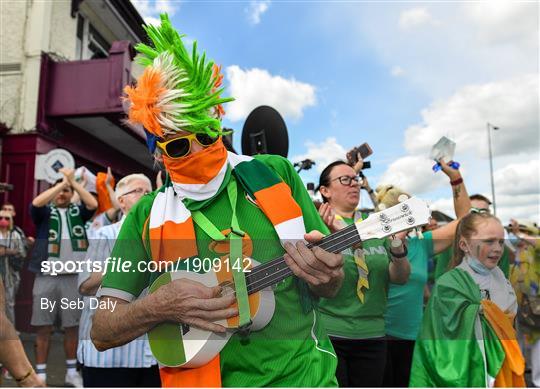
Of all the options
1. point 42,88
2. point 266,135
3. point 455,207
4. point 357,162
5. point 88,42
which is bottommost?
point 455,207

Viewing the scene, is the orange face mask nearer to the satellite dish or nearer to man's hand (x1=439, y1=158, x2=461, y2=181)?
the satellite dish

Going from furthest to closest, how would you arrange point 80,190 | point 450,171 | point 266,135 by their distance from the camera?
Answer: point 80,190 < point 450,171 < point 266,135

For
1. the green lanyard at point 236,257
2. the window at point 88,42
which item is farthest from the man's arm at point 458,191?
the window at point 88,42

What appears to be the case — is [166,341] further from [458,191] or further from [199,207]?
[458,191]

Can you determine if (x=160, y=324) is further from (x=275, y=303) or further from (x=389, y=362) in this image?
(x=389, y=362)

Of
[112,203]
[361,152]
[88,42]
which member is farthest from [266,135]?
[88,42]

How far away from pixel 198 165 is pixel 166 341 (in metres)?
0.69

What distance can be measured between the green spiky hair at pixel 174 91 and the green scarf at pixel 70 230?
2.75 metres

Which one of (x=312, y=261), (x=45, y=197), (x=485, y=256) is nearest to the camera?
(x=312, y=261)

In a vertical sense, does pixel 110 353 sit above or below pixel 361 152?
below

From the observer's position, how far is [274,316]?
1.64 m

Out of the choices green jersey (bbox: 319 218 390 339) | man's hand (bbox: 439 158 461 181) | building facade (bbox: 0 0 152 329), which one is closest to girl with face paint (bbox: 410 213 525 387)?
green jersey (bbox: 319 218 390 339)

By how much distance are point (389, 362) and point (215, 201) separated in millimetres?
2194

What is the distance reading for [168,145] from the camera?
1780 millimetres
